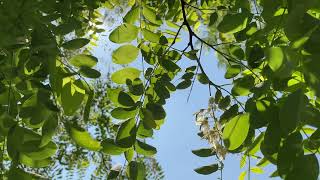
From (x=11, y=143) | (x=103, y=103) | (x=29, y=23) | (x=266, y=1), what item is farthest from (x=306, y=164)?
(x=103, y=103)

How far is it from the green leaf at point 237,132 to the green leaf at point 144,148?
31 cm

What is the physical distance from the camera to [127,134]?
4.82 feet

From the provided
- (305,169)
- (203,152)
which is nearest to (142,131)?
(203,152)

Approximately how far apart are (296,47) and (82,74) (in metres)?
0.72

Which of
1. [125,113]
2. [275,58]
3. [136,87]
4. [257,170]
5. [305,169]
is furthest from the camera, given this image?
[257,170]

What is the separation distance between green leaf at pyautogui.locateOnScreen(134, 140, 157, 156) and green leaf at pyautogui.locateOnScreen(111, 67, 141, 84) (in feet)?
0.97

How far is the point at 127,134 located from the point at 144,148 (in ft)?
0.33

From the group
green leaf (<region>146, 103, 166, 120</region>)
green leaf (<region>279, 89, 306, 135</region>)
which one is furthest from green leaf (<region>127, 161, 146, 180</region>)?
green leaf (<region>279, 89, 306, 135</region>)

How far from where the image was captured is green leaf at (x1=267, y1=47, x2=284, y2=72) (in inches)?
34.9

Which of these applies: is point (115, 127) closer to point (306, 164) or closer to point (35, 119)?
point (35, 119)

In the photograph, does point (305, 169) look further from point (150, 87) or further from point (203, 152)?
point (150, 87)

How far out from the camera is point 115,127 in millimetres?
1682

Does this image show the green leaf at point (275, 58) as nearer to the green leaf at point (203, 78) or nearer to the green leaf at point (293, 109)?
the green leaf at point (293, 109)

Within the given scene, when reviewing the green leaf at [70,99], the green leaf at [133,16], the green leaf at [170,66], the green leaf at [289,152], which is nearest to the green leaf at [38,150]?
the green leaf at [70,99]
